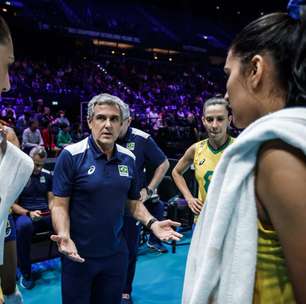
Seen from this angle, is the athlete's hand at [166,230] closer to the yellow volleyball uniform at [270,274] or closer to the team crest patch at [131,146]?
the yellow volleyball uniform at [270,274]

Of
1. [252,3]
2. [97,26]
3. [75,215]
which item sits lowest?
[75,215]

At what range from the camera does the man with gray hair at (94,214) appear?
243cm

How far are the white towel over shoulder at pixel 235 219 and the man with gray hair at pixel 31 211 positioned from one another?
3668 mm

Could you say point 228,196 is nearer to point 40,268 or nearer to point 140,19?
point 40,268

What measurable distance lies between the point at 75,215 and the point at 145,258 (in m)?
2.89

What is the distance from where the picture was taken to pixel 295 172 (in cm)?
79

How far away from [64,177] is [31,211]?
2.50m

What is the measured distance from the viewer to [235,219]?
926 millimetres

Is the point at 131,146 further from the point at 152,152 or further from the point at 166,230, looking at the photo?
the point at 166,230

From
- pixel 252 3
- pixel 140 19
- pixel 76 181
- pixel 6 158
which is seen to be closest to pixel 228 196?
pixel 6 158

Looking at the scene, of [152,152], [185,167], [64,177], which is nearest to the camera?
[64,177]

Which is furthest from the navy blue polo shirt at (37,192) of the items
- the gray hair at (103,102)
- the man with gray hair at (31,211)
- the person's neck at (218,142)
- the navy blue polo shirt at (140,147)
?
the gray hair at (103,102)

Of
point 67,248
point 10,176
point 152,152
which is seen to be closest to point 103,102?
point 67,248

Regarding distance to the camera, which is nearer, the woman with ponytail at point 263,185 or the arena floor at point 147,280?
the woman with ponytail at point 263,185
